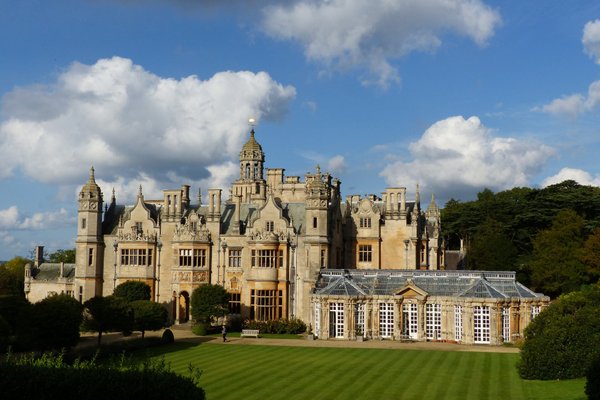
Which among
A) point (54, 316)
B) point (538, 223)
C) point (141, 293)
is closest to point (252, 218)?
point (141, 293)

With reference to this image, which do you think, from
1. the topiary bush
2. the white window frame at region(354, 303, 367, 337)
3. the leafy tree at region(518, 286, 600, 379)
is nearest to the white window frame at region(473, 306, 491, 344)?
the white window frame at region(354, 303, 367, 337)

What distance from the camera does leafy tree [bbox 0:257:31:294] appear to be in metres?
69.1

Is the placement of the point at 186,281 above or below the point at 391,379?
above

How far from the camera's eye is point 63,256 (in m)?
90.8

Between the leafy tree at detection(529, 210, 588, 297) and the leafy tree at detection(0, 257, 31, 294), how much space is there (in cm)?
4629

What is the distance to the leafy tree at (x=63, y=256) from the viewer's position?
284ft

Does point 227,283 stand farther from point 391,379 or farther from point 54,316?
point 391,379

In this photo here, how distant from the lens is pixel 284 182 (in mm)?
71875

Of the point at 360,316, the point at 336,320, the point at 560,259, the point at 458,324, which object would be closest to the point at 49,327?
the point at 336,320

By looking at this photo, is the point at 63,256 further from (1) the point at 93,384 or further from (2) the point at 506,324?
(1) the point at 93,384

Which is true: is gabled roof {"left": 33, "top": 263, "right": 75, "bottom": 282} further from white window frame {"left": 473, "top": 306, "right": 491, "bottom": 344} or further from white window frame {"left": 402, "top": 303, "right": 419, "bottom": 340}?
white window frame {"left": 473, "top": 306, "right": 491, "bottom": 344}

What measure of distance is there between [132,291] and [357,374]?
27.0m

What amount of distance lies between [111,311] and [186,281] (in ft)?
46.5

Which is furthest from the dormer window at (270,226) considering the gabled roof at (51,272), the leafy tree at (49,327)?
the gabled roof at (51,272)
